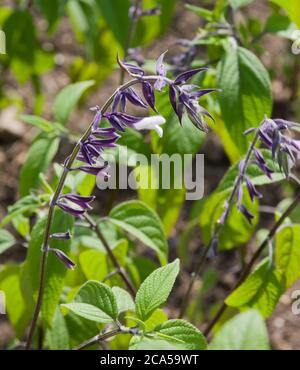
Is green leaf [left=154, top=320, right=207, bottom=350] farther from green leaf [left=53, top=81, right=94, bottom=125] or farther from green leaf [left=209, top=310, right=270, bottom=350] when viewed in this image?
green leaf [left=53, top=81, right=94, bottom=125]

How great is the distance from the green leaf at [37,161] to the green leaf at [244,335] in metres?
0.97

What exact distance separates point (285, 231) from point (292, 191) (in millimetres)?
1278

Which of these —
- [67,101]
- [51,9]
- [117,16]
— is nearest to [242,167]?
[67,101]

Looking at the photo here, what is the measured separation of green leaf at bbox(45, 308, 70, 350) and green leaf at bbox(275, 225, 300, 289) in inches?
20.7

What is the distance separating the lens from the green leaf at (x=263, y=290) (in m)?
1.82

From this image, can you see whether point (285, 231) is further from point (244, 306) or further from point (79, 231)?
point (79, 231)

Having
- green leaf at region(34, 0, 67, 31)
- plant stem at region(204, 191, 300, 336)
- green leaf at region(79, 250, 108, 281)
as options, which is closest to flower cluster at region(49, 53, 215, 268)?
plant stem at region(204, 191, 300, 336)

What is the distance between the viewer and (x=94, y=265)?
77.2 inches

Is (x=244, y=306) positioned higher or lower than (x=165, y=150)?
lower

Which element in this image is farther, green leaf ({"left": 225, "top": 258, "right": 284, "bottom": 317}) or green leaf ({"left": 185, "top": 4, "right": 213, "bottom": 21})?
green leaf ({"left": 185, "top": 4, "right": 213, "bottom": 21})

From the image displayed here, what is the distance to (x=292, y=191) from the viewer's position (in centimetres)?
309

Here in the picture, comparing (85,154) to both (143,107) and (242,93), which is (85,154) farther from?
(242,93)

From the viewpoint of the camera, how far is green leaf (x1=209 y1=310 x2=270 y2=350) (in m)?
1.07

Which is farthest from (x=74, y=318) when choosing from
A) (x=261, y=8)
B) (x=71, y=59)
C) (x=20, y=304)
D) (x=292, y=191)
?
(x=261, y=8)
